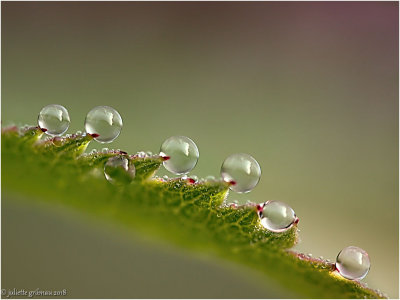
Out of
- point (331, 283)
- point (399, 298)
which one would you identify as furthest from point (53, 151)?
point (399, 298)

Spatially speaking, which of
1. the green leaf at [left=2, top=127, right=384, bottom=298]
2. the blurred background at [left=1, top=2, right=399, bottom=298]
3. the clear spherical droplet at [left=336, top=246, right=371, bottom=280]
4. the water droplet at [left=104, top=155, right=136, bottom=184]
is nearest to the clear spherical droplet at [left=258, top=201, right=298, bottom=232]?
the green leaf at [left=2, top=127, right=384, bottom=298]

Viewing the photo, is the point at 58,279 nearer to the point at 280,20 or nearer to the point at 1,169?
the point at 1,169

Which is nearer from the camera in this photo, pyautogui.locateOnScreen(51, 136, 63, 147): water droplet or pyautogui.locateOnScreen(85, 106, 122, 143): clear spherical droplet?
pyautogui.locateOnScreen(51, 136, 63, 147): water droplet

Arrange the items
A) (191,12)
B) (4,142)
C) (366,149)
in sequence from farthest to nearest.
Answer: (191,12) < (366,149) < (4,142)

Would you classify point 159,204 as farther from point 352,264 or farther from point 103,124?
point 352,264

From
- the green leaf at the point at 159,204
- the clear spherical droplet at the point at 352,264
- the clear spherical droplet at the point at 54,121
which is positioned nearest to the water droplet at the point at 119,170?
the green leaf at the point at 159,204

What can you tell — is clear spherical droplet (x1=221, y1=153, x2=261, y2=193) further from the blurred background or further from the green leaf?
the blurred background
